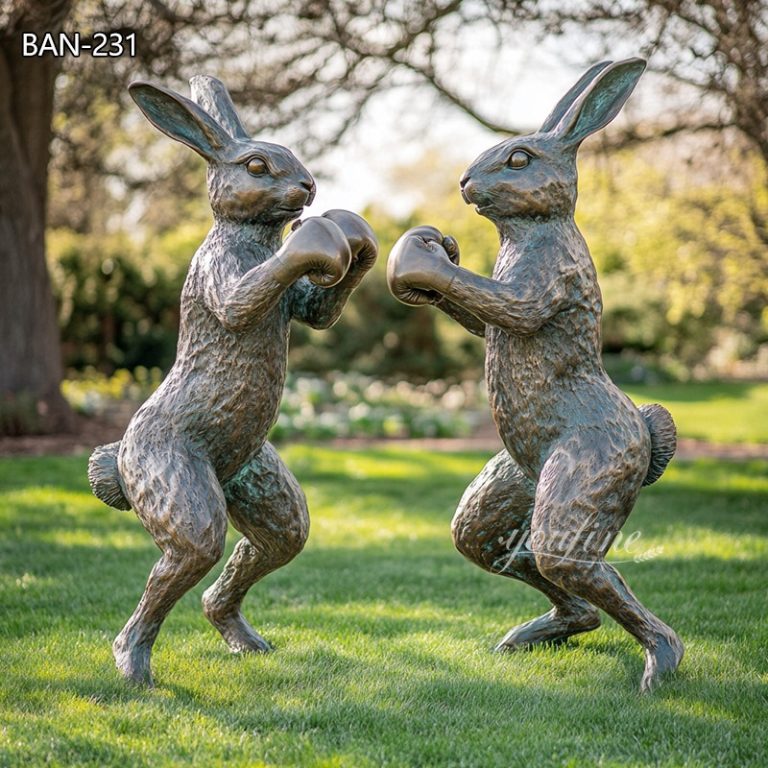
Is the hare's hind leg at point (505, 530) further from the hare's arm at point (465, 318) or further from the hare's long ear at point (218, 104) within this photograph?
the hare's long ear at point (218, 104)

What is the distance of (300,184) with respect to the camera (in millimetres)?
3654

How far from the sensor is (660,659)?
11.8 feet

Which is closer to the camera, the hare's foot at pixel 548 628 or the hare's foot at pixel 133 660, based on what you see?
the hare's foot at pixel 133 660

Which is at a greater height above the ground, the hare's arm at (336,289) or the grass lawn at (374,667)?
the hare's arm at (336,289)

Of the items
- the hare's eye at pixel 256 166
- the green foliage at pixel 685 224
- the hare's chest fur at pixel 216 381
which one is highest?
the green foliage at pixel 685 224

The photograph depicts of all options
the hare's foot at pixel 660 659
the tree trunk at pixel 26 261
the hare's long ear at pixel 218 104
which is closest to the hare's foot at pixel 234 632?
the hare's foot at pixel 660 659

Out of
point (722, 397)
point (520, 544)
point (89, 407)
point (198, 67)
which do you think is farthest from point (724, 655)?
point (722, 397)

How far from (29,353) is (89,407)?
166 cm

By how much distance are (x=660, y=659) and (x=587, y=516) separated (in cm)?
66

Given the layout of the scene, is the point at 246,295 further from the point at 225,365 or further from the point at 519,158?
the point at 519,158

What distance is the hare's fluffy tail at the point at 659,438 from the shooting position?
3.77m

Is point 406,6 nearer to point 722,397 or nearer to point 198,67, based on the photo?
point 198,67

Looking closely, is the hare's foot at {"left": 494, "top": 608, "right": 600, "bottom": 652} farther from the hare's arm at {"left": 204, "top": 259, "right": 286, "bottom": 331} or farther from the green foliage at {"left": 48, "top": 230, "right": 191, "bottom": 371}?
the green foliage at {"left": 48, "top": 230, "right": 191, "bottom": 371}

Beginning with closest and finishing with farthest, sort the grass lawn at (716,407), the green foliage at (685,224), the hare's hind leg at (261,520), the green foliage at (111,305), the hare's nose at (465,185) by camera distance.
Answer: the hare's nose at (465,185) < the hare's hind leg at (261,520) < the green foliage at (685,224) < the grass lawn at (716,407) < the green foliage at (111,305)
